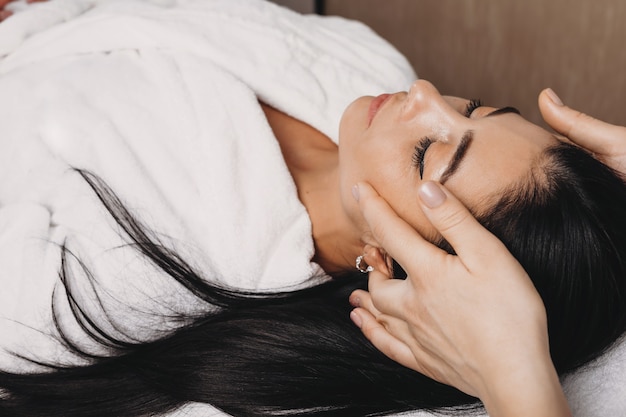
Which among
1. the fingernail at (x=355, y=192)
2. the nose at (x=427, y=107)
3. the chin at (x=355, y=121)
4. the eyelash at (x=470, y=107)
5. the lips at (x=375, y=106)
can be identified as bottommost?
the fingernail at (x=355, y=192)

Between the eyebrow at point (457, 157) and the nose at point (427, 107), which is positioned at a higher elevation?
the nose at point (427, 107)

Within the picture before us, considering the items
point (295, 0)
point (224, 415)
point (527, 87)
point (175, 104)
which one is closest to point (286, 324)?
point (224, 415)

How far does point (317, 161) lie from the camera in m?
1.27

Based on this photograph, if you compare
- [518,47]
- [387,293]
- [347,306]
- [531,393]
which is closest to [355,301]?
[347,306]

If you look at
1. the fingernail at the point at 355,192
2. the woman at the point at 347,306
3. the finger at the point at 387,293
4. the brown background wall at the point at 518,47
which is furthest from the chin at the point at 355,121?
the brown background wall at the point at 518,47

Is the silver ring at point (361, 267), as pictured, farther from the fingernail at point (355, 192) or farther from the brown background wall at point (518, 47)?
the brown background wall at point (518, 47)

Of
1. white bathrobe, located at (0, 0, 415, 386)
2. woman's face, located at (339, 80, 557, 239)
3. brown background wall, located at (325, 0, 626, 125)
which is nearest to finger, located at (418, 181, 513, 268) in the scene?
woman's face, located at (339, 80, 557, 239)

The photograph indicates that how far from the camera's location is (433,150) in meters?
0.90

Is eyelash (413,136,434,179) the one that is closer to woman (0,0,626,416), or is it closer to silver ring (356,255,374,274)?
woman (0,0,626,416)

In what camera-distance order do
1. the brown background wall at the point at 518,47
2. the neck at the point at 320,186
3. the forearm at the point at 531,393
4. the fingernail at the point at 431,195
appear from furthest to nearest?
the brown background wall at the point at 518,47, the neck at the point at 320,186, the fingernail at the point at 431,195, the forearm at the point at 531,393

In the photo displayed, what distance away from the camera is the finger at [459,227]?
28.9 inches

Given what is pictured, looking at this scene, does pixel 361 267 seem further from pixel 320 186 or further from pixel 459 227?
pixel 459 227

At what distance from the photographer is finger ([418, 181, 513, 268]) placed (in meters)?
0.73

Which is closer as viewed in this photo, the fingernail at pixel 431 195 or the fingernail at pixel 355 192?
the fingernail at pixel 431 195
